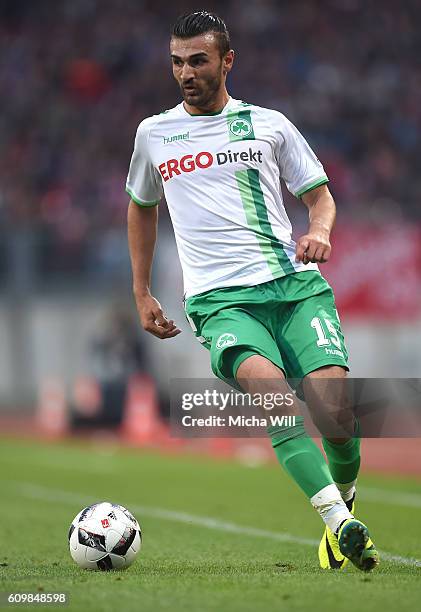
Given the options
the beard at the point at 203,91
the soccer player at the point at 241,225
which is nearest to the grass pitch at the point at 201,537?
the soccer player at the point at 241,225

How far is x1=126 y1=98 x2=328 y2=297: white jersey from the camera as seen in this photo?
17.5 ft

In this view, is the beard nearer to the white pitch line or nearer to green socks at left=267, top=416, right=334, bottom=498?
green socks at left=267, top=416, right=334, bottom=498

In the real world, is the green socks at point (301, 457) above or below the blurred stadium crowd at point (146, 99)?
below

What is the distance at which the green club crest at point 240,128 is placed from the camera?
5387 millimetres

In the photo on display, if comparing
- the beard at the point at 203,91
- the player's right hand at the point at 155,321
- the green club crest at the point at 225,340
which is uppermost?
the beard at the point at 203,91

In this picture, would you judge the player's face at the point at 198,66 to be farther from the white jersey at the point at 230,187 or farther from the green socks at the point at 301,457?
the green socks at the point at 301,457

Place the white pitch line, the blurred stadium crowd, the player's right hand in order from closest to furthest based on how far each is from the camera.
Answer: the player's right hand < the white pitch line < the blurred stadium crowd

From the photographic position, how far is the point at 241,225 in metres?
5.36

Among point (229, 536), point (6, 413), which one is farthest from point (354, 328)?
point (229, 536)

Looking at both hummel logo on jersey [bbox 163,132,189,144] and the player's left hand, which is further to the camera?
hummel logo on jersey [bbox 163,132,189,144]

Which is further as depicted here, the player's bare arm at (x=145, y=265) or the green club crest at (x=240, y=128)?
the player's bare arm at (x=145, y=265)

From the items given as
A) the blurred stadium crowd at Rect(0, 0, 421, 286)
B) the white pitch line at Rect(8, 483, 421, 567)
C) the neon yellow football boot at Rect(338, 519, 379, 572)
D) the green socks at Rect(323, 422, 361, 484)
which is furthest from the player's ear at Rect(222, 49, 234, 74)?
the blurred stadium crowd at Rect(0, 0, 421, 286)

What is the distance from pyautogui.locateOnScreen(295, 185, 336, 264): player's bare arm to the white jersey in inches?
2.3

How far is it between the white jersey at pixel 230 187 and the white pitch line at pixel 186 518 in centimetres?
166
